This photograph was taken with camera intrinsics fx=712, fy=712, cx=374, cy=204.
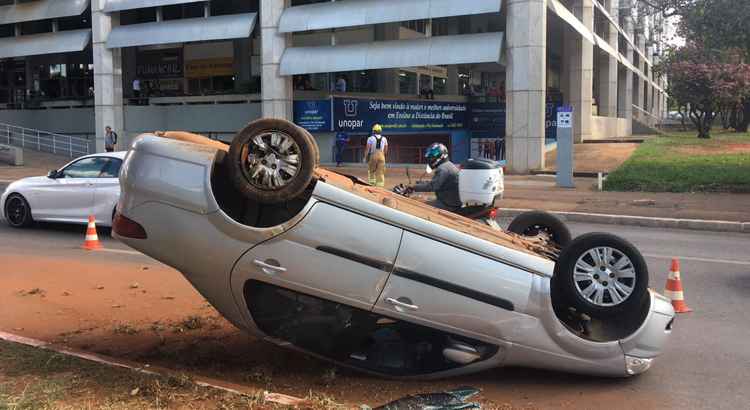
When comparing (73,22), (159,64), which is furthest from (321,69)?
(73,22)

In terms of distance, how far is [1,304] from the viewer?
7.04 meters

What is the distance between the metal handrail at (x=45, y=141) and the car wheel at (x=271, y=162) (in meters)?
32.1

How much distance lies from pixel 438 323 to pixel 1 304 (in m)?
4.78

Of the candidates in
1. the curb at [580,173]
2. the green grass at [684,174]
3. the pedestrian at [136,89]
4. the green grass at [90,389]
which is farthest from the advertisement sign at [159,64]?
the green grass at [90,389]

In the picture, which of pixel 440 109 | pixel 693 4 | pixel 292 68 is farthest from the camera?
pixel 440 109

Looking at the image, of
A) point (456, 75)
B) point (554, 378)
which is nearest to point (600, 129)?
point (456, 75)

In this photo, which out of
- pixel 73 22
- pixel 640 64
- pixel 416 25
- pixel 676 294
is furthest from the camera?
pixel 640 64

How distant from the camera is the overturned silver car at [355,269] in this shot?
4.52 metres

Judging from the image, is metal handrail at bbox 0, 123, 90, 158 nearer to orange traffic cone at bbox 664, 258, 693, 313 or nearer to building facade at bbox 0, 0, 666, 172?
building facade at bbox 0, 0, 666, 172

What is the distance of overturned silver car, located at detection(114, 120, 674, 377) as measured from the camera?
4516 mm

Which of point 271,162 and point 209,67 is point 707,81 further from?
point 271,162

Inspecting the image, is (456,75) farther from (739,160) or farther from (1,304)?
(1,304)

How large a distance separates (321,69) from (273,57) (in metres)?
2.22

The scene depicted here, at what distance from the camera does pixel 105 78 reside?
3253 centimetres
